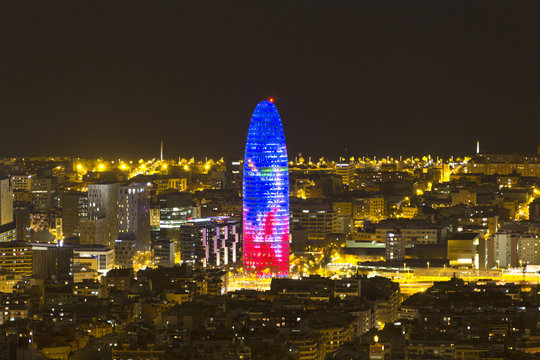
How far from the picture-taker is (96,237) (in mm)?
35312

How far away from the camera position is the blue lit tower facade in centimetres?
3203

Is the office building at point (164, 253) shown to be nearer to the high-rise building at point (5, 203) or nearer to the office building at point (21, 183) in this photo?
the high-rise building at point (5, 203)

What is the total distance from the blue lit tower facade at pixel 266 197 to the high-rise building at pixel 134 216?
3.73 m

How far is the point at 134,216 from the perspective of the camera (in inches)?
1426

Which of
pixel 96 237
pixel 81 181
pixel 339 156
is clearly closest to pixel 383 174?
pixel 81 181

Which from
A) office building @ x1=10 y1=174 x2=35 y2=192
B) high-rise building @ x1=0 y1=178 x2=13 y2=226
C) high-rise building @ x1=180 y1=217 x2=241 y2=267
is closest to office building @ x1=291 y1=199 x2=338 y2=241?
high-rise building @ x1=180 y1=217 x2=241 y2=267

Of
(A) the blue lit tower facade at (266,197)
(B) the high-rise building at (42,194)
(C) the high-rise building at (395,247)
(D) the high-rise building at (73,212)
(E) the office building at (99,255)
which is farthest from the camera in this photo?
(B) the high-rise building at (42,194)

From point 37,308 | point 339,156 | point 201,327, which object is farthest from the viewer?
point 339,156

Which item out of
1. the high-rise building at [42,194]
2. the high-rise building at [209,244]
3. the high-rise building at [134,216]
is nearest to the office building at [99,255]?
the high-rise building at [209,244]

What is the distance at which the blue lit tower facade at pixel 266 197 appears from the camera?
32031 mm

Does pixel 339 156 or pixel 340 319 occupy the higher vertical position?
pixel 339 156

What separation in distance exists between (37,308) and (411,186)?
894 inches

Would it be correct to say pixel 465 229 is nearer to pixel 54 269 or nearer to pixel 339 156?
pixel 54 269

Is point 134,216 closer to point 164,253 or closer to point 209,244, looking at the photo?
point 164,253
